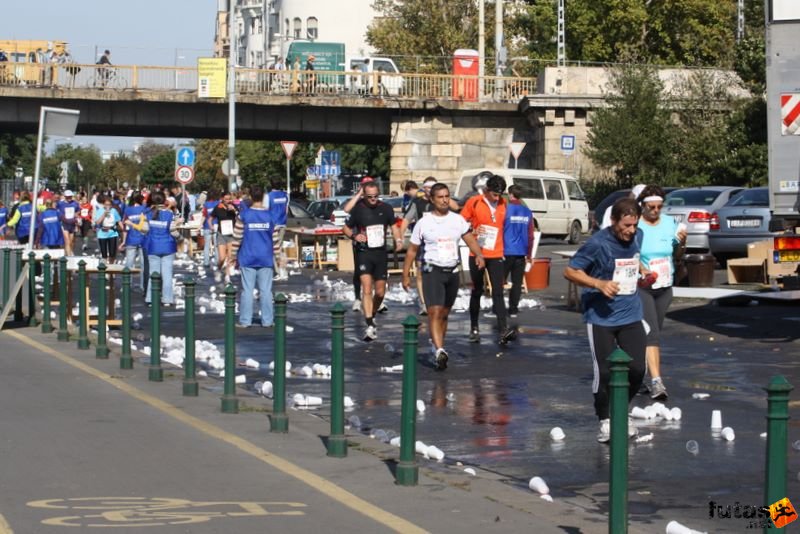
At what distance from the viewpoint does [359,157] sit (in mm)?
86625

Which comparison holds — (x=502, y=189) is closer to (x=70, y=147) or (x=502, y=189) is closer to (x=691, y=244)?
(x=691, y=244)

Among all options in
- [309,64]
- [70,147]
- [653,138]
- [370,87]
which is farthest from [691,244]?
[70,147]

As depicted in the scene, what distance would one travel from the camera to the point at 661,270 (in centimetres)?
1281

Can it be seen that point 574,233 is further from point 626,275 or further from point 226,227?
point 626,275

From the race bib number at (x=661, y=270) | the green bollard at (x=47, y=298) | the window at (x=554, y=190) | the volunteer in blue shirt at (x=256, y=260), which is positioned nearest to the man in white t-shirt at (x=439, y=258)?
the race bib number at (x=661, y=270)

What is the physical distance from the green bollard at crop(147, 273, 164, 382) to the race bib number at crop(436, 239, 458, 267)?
2.98m

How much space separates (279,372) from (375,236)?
822 cm

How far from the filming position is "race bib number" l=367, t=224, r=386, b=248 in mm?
18609

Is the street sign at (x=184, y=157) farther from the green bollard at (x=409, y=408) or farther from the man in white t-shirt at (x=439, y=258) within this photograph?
the green bollard at (x=409, y=408)

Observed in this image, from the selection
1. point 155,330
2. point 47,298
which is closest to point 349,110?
point 47,298

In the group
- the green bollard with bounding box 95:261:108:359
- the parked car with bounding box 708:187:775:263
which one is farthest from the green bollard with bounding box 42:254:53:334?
the parked car with bounding box 708:187:775:263

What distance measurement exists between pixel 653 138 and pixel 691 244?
23071mm

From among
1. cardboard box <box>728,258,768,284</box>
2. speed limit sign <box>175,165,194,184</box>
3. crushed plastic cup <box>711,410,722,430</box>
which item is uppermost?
speed limit sign <box>175,165,194,184</box>

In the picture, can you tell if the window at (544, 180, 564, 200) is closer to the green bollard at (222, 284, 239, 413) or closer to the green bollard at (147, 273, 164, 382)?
the green bollard at (147, 273, 164, 382)
